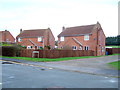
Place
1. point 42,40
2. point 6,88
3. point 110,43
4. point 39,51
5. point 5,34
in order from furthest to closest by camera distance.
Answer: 1. point 110,43
2. point 5,34
3. point 42,40
4. point 39,51
5. point 6,88

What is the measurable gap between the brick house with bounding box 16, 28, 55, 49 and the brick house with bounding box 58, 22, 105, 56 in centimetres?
647

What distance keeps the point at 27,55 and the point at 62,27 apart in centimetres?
2650

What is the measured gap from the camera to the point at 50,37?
53.2 m

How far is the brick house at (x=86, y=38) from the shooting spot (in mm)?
41750

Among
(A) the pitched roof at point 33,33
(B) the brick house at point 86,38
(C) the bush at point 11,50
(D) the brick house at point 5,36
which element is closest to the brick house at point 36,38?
(A) the pitched roof at point 33,33

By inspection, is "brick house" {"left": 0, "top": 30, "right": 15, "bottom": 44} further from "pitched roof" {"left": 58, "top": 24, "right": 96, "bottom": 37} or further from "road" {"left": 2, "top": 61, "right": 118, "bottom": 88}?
"road" {"left": 2, "top": 61, "right": 118, "bottom": 88}

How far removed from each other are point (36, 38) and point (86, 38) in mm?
16796

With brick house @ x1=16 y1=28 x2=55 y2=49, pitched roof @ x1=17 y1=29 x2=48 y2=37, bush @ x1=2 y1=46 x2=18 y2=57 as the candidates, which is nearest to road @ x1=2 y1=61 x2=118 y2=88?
bush @ x1=2 y1=46 x2=18 y2=57

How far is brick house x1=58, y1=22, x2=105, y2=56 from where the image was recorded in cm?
4175

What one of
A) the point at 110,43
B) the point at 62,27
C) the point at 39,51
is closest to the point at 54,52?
the point at 39,51

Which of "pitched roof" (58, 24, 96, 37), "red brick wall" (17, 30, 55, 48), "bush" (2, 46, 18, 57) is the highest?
"pitched roof" (58, 24, 96, 37)

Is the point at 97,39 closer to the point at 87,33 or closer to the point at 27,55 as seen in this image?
the point at 87,33

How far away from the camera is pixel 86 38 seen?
42.8 meters

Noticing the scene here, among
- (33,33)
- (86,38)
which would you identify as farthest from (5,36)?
(86,38)
